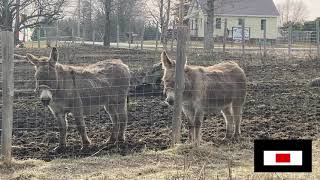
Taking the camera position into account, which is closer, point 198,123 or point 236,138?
point 198,123

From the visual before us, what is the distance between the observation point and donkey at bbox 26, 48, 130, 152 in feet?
25.5

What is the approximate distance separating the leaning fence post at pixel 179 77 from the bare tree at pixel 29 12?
63.9ft

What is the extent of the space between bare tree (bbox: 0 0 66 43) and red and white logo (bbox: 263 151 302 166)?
2390 centimetres

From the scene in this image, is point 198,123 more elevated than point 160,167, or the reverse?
point 198,123

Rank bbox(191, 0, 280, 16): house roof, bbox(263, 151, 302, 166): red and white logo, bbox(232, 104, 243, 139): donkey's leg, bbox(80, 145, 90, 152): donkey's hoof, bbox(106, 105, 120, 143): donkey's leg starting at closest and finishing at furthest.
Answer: bbox(263, 151, 302, 166): red and white logo
bbox(80, 145, 90, 152): donkey's hoof
bbox(106, 105, 120, 143): donkey's leg
bbox(232, 104, 243, 139): donkey's leg
bbox(191, 0, 280, 16): house roof

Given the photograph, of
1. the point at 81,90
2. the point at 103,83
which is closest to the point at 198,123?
the point at 103,83

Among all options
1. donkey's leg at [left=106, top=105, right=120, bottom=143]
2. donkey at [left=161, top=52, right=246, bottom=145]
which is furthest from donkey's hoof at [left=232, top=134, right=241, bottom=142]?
donkey's leg at [left=106, top=105, right=120, bottom=143]

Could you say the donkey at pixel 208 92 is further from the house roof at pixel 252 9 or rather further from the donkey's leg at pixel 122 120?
the house roof at pixel 252 9

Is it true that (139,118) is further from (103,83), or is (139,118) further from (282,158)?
(282,158)

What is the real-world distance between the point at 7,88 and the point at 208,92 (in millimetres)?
3365

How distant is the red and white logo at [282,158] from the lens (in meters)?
3.01

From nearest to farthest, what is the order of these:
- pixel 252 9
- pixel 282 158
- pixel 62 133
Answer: pixel 282 158 → pixel 62 133 → pixel 252 9

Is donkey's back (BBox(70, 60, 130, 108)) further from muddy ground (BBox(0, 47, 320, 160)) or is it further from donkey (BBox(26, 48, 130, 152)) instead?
muddy ground (BBox(0, 47, 320, 160))

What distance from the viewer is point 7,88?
668 centimetres
